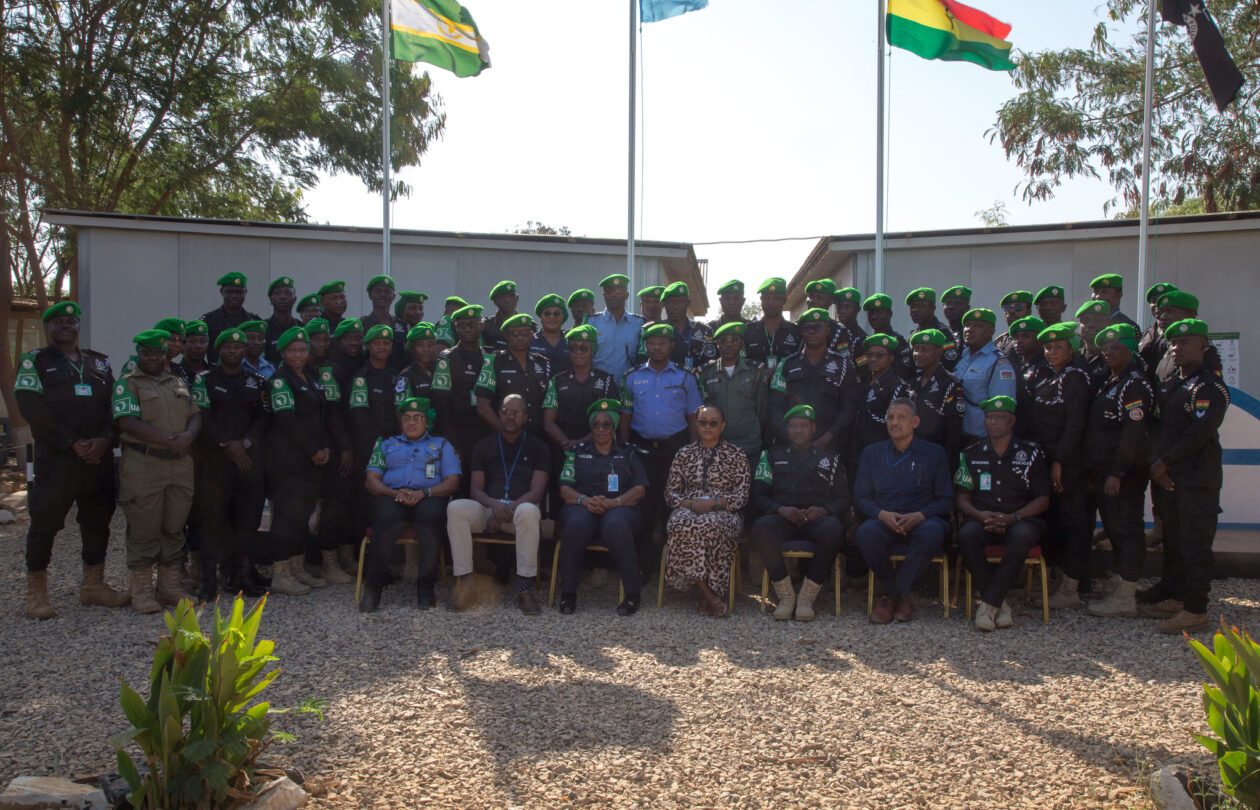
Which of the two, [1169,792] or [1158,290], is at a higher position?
[1158,290]

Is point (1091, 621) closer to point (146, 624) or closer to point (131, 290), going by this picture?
point (146, 624)

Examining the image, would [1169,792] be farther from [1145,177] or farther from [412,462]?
[1145,177]

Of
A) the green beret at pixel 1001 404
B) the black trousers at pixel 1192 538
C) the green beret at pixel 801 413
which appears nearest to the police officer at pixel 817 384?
the green beret at pixel 801 413

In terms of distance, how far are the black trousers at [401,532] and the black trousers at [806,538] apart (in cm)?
222

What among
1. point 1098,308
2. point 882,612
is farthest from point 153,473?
point 1098,308

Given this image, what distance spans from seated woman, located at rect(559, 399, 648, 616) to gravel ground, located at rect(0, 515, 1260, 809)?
1.19 feet

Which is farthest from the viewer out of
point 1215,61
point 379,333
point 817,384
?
point 1215,61

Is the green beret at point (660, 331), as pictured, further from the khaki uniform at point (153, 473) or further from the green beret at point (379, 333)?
the khaki uniform at point (153, 473)

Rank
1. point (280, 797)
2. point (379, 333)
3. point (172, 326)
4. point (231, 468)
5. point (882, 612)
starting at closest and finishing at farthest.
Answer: point (280, 797), point (882, 612), point (172, 326), point (231, 468), point (379, 333)

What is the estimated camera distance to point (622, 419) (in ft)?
22.2

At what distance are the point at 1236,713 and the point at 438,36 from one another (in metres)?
9.71

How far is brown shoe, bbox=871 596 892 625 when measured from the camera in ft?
18.8

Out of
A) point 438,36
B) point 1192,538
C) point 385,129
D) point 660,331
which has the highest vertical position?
point 438,36

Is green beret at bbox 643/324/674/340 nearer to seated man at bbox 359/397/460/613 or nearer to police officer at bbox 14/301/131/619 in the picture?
seated man at bbox 359/397/460/613
